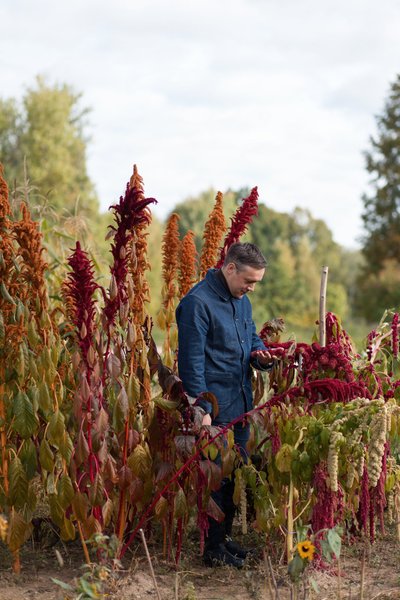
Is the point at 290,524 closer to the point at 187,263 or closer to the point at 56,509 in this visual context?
the point at 56,509

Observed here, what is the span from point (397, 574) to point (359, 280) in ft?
82.8

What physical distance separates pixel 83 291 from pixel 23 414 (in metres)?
0.68

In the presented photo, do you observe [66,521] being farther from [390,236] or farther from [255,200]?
[390,236]

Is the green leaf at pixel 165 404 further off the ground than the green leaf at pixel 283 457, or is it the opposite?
the green leaf at pixel 165 404

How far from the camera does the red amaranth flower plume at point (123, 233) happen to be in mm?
3250

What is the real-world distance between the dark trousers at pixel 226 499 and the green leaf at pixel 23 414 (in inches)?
40.0

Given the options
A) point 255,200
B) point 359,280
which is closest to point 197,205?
point 359,280

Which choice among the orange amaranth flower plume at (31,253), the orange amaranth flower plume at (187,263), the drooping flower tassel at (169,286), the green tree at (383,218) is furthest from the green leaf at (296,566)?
the green tree at (383,218)

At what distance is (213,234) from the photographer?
4.36m

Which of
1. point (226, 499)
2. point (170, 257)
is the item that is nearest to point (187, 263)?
point (170, 257)

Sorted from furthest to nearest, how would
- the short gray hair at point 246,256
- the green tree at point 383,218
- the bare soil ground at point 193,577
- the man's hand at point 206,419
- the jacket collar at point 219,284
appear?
the green tree at point 383,218
the jacket collar at point 219,284
the short gray hair at point 246,256
the man's hand at point 206,419
the bare soil ground at point 193,577

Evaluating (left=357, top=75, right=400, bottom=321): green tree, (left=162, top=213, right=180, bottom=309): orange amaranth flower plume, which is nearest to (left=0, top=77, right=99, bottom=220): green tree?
(left=357, top=75, right=400, bottom=321): green tree

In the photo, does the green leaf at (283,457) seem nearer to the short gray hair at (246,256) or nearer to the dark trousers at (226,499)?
the dark trousers at (226,499)

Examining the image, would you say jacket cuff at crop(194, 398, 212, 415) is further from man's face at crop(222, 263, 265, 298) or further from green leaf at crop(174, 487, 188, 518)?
man's face at crop(222, 263, 265, 298)
